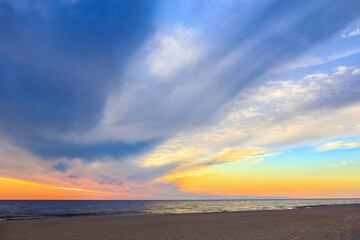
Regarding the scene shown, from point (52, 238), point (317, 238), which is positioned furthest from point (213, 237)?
point (52, 238)

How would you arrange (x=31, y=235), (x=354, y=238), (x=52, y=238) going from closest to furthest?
(x=354, y=238) → (x=52, y=238) → (x=31, y=235)

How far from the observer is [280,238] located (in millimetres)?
17203

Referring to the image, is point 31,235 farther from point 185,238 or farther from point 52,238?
point 185,238

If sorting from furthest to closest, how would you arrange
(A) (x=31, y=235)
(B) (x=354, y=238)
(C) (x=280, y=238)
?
1. (A) (x=31, y=235)
2. (C) (x=280, y=238)
3. (B) (x=354, y=238)

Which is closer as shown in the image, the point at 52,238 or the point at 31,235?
the point at 52,238

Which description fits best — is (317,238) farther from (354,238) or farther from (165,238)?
(165,238)

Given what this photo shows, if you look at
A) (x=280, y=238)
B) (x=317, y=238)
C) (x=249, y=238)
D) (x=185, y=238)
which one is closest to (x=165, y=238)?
(x=185, y=238)

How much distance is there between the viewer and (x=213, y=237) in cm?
1883

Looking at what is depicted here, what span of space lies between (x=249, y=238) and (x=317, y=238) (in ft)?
15.5

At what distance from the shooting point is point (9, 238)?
20797 millimetres

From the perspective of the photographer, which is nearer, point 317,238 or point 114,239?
point 317,238

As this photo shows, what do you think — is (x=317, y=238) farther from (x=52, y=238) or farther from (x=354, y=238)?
(x=52, y=238)

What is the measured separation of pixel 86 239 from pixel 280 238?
15614 millimetres

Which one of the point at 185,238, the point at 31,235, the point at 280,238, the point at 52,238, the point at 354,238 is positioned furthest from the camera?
the point at 31,235
